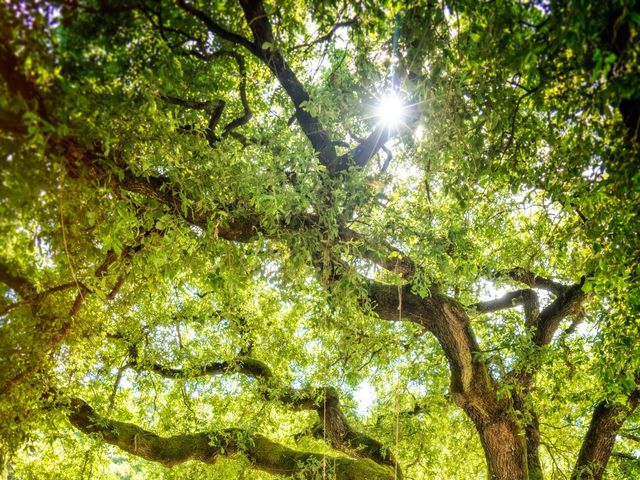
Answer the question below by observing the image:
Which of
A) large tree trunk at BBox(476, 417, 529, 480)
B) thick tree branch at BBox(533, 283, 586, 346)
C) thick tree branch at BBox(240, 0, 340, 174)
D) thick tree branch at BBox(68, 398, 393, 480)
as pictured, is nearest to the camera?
thick tree branch at BBox(240, 0, 340, 174)

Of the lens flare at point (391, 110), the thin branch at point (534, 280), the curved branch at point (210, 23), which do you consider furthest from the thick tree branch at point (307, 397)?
the curved branch at point (210, 23)

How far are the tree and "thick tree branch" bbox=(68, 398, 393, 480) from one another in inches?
1.7

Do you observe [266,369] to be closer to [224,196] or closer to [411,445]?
[411,445]

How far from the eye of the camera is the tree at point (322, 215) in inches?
90.4

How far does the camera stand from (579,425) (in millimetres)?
7633

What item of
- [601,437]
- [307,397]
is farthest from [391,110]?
[601,437]

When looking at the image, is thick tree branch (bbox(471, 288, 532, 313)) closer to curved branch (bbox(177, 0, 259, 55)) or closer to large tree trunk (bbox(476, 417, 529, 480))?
large tree trunk (bbox(476, 417, 529, 480))

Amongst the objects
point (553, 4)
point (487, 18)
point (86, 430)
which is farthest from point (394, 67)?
point (86, 430)

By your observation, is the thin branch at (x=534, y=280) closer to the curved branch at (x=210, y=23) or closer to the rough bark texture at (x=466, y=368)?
the rough bark texture at (x=466, y=368)

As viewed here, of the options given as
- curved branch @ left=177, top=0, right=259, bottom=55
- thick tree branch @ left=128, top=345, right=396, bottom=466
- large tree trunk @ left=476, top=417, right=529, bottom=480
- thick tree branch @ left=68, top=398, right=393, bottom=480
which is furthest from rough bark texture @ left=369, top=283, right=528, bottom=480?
curved branch @ left=177, top=0, right=259, bottom=55

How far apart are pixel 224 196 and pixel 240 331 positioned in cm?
495

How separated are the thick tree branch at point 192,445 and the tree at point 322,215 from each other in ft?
0.14

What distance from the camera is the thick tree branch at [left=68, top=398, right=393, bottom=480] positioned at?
20.7 ft

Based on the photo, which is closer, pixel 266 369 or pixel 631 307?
pixel 631 307
